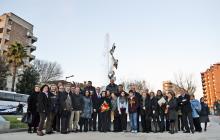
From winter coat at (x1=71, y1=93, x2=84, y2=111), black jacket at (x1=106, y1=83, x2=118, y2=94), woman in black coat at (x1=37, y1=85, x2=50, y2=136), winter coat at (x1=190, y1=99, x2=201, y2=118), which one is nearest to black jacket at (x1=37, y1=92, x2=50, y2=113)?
woman in black coat at (x1=37, y1=85, x2=50, y2=136)

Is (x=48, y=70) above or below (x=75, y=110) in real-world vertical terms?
above

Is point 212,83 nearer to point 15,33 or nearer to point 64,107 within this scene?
point 15,33

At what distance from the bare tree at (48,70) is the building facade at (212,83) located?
72742 millimetres

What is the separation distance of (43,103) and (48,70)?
56.1 m

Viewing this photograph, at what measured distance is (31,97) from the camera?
39.1ft

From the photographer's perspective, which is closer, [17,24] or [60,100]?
[60,100]

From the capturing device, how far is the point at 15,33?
67.4m

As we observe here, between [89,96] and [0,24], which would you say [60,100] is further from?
[0,24]

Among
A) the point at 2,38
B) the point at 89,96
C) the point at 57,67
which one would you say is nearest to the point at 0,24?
the point at 2,38

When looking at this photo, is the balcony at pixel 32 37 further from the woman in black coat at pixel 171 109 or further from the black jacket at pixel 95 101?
the woman in black coat at pixel 171 109

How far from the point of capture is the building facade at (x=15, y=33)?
6316 centimetres

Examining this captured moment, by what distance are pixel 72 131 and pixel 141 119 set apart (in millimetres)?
3242

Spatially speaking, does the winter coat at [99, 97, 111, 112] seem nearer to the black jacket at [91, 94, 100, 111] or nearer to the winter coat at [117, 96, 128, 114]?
the black jacket at [91, 94, 100, 111]

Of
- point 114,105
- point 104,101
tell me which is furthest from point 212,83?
point 104,101
